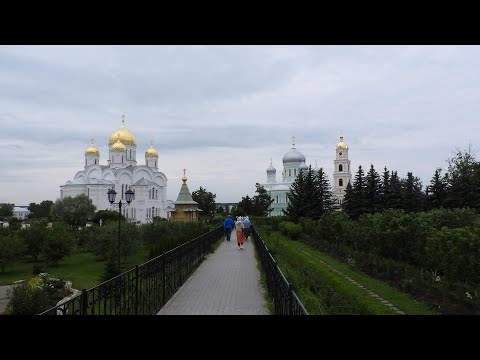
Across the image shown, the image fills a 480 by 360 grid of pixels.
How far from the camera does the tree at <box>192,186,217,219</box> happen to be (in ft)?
167

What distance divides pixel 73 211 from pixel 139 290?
4188cm

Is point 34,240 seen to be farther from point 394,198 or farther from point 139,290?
point 394,198

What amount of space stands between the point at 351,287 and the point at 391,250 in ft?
16.4


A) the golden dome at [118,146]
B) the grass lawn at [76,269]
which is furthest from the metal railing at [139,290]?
the golden dome at [118,146]

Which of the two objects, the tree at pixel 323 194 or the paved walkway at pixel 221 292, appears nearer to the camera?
the paved walkway at pixel 221 292

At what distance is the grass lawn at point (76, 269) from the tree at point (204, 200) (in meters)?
25.9

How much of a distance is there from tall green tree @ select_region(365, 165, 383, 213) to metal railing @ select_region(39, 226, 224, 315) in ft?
95.4

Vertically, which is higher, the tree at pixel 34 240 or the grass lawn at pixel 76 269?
the tree at pixel 34 240

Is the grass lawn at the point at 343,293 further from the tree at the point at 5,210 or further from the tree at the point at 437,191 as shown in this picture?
the tree at the point at 5,210

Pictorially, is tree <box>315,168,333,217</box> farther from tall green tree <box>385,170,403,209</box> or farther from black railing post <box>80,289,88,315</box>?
black railing post <box>80,289,88,315</box>

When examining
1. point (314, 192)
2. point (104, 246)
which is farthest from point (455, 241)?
point (314, 192)

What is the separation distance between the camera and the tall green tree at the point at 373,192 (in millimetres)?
36906
